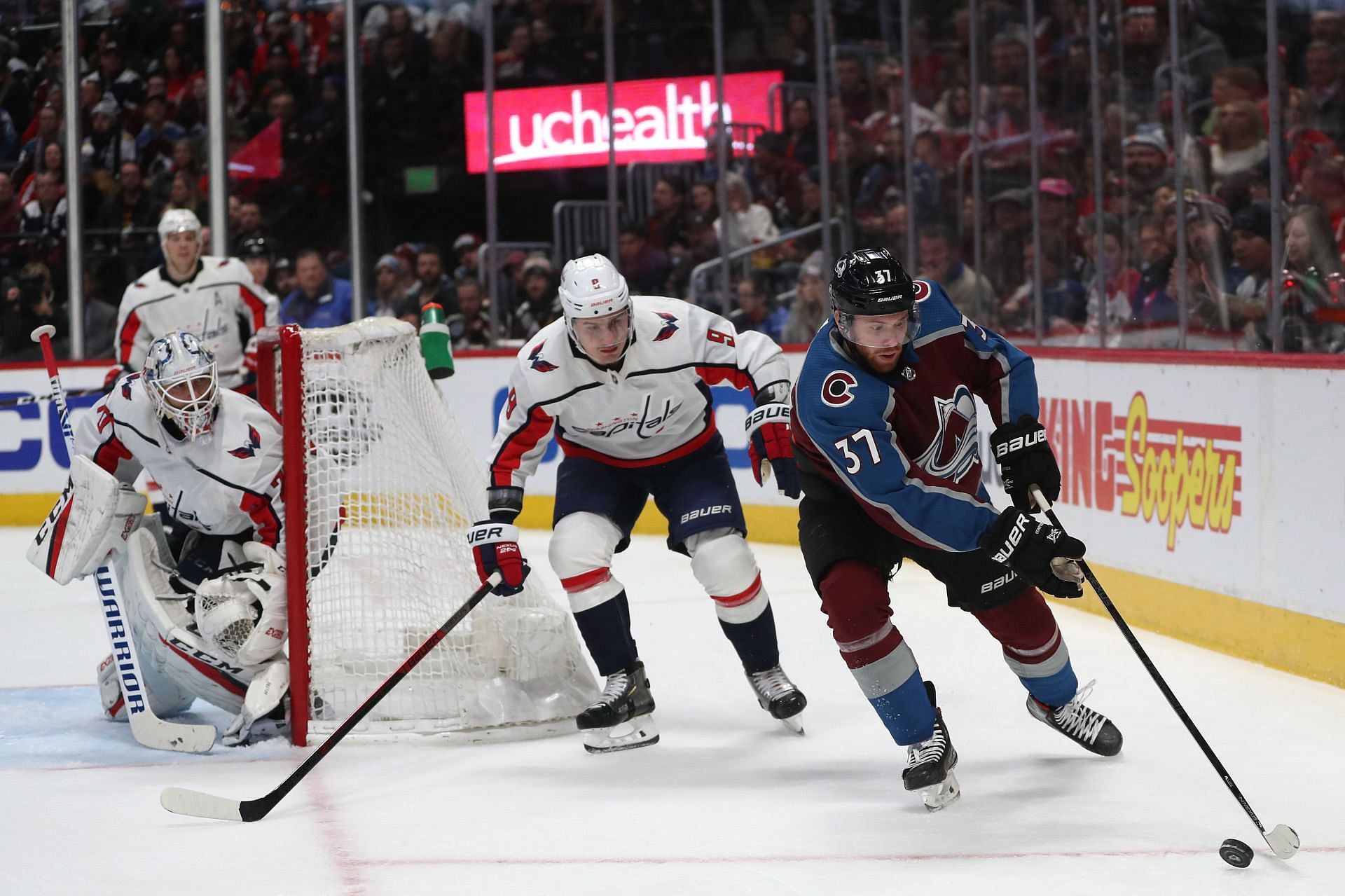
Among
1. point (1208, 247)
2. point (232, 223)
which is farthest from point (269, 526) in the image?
point (232, 223)

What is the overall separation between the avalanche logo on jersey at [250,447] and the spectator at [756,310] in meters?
4.36

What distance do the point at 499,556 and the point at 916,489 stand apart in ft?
3.29

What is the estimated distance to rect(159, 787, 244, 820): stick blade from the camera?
304cm

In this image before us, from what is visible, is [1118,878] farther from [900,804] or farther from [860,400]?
[860,400]

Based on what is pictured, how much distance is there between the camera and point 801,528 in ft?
10.9

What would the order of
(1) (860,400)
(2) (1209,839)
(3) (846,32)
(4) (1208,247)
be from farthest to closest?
1. (3) (846,32)
2. (4) (1208,247)
3. (1) (860,400)
4. (2) (1209,839)

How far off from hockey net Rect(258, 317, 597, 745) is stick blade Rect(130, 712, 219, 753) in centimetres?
21

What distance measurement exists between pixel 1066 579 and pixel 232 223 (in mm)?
7160

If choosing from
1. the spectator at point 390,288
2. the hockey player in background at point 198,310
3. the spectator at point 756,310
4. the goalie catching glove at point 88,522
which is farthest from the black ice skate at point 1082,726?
the spectator at point 390,288

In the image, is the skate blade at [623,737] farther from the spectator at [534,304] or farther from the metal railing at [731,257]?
the spectator at [534,304]

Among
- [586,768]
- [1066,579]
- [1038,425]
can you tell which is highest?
[1038,425]

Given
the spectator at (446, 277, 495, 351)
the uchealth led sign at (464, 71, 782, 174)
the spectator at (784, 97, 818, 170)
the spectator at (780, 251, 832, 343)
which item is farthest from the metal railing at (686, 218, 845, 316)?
the spectator at (446, 277, 495, 351)

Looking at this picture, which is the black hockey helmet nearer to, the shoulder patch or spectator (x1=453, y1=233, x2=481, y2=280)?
the shoulder patch

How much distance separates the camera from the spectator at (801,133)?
26.3ft
